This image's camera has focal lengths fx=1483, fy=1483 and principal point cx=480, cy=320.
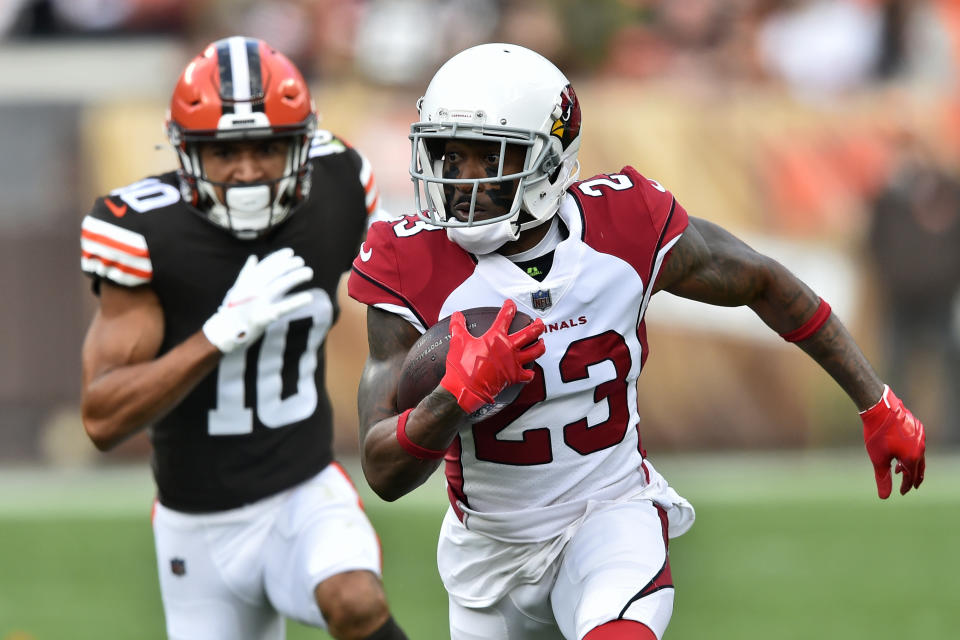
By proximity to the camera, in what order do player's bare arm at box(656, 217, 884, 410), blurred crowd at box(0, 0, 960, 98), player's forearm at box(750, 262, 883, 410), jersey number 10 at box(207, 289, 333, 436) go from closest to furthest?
player's bare arm at box(656, 217, 884, 410), player's forearm at box(750, 262, 883, 410), jersey number 10 at box(207, 289, 333, 436), blurred crowd at box(0, 0, 960, 98)

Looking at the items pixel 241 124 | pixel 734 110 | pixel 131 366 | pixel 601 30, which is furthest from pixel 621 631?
pixel 601 30

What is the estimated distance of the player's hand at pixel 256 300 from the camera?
4.00 metres

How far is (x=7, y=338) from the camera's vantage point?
363 inches

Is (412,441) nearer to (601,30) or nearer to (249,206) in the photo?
(249,206)

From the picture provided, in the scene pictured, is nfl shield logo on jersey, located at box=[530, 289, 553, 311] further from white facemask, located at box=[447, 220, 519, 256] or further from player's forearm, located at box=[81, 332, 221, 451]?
player's forearm, located at box=[81, 332, 221, 451]

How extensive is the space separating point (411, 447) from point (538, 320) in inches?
14.9

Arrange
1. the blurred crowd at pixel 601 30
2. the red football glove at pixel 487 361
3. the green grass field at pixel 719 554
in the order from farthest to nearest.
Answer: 1. the blurred crowd at pixel 601 30
2. the green grass field at pixel 719 554
3. the red football glove at pixel 487 361

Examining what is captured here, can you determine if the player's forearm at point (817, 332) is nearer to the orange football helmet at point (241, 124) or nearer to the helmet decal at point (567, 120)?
the helmet decal at point (567, 120)

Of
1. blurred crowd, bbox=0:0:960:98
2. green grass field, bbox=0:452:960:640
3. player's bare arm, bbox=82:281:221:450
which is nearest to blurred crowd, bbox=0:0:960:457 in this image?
blurred crowd, bbox=0:0:960:98

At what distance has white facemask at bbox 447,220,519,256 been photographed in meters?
3.28

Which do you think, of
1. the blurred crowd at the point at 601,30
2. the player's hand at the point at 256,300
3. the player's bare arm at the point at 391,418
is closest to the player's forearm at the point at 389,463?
the player's bare arm at the point at 391,418

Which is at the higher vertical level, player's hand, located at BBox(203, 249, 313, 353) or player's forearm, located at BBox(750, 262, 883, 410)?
player's forearm, located at BBox(750, 262, 883, 410)

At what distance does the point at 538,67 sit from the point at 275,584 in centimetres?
171

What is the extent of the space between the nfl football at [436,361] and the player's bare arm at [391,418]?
0.20 ft
